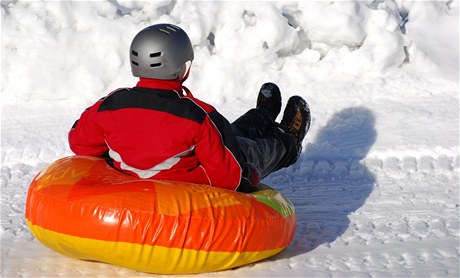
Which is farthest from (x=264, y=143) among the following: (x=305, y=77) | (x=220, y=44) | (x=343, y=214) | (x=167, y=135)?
(x=220, y=44)

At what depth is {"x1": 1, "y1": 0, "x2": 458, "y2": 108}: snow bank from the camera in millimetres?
6496

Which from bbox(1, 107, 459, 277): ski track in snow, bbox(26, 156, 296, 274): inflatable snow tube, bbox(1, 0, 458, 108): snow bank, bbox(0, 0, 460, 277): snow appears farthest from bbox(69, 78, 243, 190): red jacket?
bbox(1, 0, 458, 108): snow bank

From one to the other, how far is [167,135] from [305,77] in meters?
3.21

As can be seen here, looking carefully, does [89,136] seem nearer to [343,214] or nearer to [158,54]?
[158,54]

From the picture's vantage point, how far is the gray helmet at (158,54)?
359 centimetres

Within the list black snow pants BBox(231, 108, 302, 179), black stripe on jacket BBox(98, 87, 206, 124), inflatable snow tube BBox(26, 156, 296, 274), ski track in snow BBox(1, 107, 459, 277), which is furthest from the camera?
black snow pants BBox(231, 108, 302, 179)

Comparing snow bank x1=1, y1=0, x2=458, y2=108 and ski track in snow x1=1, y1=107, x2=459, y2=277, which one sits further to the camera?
snow bank x1=1, y1=0, x2=458, y2=108

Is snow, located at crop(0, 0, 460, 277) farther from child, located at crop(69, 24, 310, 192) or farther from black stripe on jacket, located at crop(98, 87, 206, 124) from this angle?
black stripe on jacket, located at crop(98, 87, 206, 124)

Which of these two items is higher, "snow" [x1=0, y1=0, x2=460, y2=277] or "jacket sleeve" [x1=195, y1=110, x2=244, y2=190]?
"jacket sleeve" [x1=195, y1=110, x2=244, y2=190]

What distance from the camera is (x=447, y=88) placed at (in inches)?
251

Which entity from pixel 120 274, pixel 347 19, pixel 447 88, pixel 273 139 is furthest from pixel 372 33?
pixel 120 274

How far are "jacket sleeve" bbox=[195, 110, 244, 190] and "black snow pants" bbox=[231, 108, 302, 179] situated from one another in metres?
0.45

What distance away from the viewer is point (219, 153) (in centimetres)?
360

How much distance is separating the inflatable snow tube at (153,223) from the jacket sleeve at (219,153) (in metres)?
0.10
